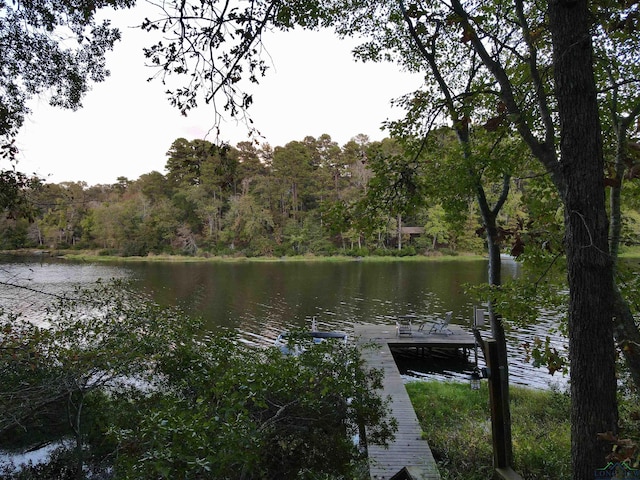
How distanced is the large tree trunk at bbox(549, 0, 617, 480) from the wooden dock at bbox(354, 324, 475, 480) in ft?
7.92

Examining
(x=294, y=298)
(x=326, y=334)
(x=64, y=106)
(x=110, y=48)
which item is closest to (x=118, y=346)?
(x=64, y=106)

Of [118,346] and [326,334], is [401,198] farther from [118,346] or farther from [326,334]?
[326,334]

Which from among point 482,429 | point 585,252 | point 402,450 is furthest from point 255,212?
point 585,252

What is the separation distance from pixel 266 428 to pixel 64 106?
381cm

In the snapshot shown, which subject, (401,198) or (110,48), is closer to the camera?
(401,198)

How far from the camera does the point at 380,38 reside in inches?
238

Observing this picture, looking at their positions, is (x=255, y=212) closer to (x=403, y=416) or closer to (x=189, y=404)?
(x=403, y=416)

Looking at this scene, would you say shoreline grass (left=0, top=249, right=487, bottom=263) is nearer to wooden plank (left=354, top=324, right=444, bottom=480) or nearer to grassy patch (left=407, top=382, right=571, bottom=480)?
grassy patch (left=407, top=382, right=571, bottom=480)

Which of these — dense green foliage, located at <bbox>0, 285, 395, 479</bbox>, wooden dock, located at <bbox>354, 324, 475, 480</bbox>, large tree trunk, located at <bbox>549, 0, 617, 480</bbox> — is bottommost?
wooden dock, located at <bbox>354, 324, 475, 480</bbox>

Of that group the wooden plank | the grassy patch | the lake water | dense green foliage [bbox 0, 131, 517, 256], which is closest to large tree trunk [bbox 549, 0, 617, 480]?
the wooden plank

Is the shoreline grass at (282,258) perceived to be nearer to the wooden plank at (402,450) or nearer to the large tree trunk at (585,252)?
the wooden plank at (402,450)

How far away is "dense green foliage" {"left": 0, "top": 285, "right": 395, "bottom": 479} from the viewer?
252 centimetres

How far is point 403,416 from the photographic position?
695 cm

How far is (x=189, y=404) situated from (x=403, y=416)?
15.7ft
